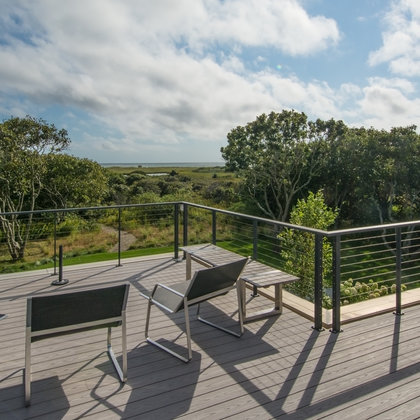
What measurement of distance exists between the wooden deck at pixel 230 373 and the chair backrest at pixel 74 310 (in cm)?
46

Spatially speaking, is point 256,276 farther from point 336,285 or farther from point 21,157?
point 21,157

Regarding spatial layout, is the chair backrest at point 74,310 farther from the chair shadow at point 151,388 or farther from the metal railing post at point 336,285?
the metal railing post at point 336,285

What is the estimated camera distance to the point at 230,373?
8.72ft

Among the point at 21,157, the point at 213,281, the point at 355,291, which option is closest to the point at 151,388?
the point at 213,281

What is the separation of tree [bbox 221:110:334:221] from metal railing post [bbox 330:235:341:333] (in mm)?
17678

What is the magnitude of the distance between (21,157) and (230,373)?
11650 millimetres

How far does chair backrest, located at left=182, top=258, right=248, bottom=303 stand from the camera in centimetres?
288

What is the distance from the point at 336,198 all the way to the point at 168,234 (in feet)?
39.5

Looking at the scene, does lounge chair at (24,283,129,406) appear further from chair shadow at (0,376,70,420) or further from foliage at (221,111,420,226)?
foliage at (221,111,420,226)

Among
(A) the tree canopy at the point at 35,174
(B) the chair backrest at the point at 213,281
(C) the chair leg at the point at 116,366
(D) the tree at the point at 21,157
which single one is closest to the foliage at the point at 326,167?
(A) the tree canopy at the point at 35,174

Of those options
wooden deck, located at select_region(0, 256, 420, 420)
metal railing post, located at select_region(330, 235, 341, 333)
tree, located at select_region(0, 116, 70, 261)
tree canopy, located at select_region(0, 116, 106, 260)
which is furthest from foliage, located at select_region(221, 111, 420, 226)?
metal railing post, located at select_region(330, 235, 341, 333)

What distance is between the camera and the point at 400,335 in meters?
3.21

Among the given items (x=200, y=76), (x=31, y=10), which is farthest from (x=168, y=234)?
(x=31, y=10)

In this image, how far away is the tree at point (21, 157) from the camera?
11.5 metres
